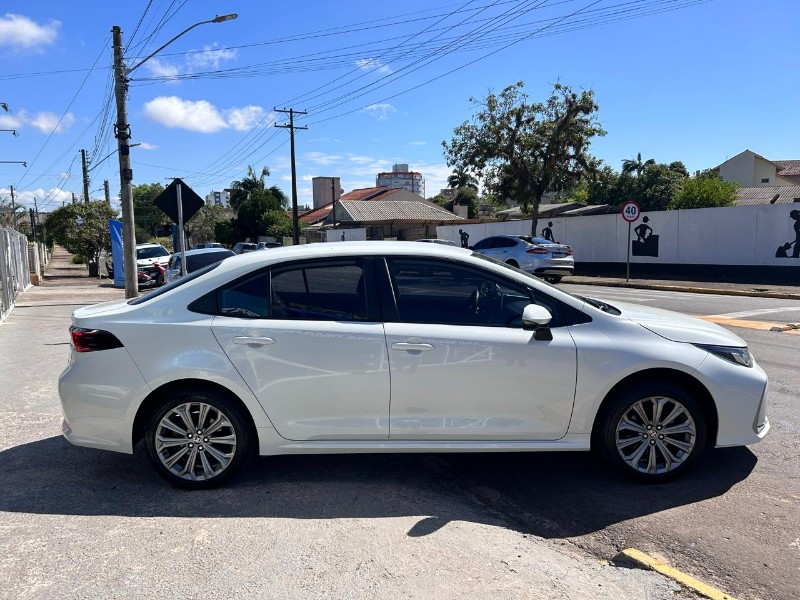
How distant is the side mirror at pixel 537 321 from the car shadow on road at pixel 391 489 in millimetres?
1071

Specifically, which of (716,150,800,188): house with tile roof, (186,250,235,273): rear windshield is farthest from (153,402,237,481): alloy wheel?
(716,150,800,188): house with tile roof

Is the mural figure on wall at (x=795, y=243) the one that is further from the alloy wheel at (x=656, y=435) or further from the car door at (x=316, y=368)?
the car door at (x=316, y=368)

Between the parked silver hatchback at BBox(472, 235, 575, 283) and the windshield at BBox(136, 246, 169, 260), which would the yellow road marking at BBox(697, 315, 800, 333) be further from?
the windshield at BBox(136, 246, 169, 260)

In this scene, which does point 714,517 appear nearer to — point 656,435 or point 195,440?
point 656,435

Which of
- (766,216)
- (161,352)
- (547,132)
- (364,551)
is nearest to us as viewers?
(364,551)

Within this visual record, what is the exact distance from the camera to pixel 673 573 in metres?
3.14

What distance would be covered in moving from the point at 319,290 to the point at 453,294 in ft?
2.97

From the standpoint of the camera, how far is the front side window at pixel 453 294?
162 inches

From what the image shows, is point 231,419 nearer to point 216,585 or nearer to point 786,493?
point 216,585

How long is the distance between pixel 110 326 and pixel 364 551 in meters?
2.21

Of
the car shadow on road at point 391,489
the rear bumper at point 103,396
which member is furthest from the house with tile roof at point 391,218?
the rear bumper at point 103,396

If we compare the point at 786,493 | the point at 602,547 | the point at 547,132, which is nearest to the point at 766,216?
the point at 547,132

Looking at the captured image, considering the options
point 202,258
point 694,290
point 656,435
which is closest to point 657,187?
point 694,290

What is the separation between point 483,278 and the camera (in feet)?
13.8
